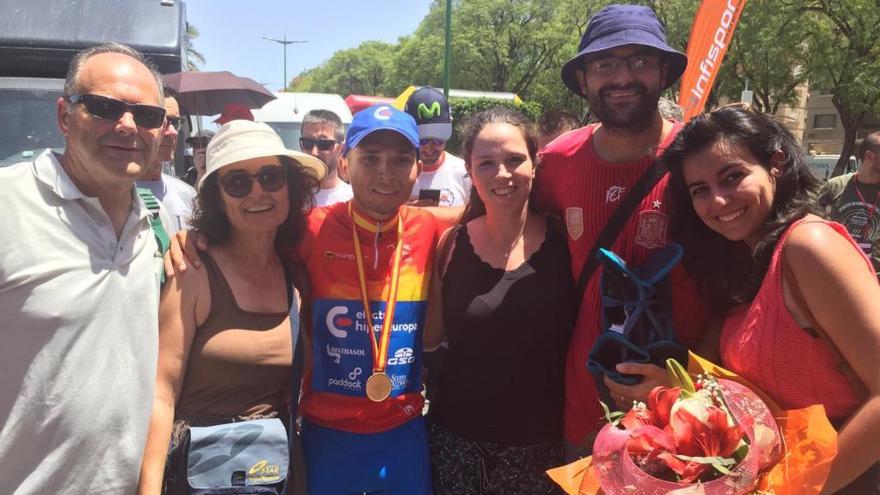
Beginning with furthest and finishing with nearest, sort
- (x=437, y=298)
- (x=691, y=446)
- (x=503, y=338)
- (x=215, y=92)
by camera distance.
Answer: (x=215, y=92) → (x=437, y=298) → (x=503, y=338) → (x=691, y=446)

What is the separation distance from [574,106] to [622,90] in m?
32.1

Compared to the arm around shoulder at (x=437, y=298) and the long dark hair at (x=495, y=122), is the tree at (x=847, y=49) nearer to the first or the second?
the long dark hair at (x=495, y=122)

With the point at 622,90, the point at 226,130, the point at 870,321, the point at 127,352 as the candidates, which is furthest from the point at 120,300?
the point at 870,321

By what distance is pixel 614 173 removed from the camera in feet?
9.00

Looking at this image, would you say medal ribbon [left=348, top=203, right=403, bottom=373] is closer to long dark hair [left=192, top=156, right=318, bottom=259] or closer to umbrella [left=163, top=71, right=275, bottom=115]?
long dark hair [left=192, top=156, right=318, bottom=259]

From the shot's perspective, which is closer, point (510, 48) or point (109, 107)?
point (109, 107)

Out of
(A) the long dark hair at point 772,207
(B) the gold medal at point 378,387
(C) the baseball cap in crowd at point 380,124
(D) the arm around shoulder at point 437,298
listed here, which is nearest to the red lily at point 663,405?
(A) the long dark hair at point 772,207

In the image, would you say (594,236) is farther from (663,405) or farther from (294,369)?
(294,369)

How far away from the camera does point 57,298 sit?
2.02 m

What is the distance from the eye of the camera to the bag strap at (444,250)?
2.90 metres

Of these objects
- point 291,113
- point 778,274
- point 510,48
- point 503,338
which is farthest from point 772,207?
point 510,48

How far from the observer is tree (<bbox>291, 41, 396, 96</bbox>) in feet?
200

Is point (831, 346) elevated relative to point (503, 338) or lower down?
elevated

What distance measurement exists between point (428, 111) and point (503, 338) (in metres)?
3.13
